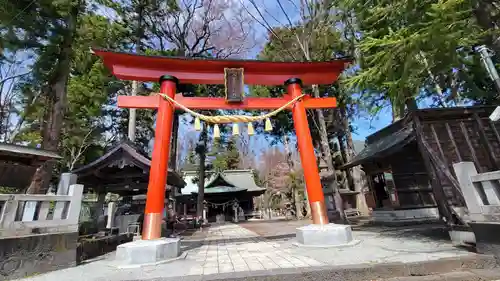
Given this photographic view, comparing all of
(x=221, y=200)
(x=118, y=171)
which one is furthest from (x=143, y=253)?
(x=221, y=200)

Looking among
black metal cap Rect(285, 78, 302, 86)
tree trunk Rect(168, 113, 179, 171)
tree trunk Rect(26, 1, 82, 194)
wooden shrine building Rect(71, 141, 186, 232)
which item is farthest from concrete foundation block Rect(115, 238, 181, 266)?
tree trunk Rect(168, 113, 179, 171)

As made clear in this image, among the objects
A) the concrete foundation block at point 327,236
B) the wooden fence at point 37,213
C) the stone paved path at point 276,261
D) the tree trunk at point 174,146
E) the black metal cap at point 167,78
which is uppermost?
the tree trunk at point 174,146

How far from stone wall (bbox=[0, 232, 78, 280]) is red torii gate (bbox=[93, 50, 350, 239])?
158 centimetres

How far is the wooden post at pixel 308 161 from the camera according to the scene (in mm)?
6625

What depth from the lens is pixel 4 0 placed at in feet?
24.7

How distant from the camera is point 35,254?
4855 millimetres

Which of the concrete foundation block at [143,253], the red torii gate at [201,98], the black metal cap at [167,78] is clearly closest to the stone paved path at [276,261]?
the concrete foundation block at [143,253]

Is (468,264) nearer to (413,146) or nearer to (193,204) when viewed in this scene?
(413,146)

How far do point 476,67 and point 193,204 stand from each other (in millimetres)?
25655

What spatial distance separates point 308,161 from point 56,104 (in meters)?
8.53

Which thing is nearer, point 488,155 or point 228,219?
point 488,155

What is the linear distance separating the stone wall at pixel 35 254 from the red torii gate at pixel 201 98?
158 centimetres

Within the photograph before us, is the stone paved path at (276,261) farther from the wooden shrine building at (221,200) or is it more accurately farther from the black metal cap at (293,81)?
the wooden shrine building at (221,200)

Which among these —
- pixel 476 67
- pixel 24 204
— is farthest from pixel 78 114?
pixel 476 67
